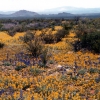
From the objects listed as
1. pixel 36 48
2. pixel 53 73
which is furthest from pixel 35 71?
pixel 36 48


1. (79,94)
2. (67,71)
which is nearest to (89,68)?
(67,71)

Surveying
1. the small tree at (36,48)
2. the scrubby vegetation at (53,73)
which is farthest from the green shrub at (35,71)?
the small tree at (36,48)

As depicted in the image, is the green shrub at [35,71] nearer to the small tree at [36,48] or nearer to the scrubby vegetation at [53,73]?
the scrubby vegetation at [53,73]

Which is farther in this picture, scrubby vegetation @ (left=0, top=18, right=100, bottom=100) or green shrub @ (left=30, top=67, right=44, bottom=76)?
green shrub @ (left=30, top=67, right=44, bottom=76)

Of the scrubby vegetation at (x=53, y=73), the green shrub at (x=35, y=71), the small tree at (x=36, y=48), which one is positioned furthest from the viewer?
the small tree at (x=36, y=48)

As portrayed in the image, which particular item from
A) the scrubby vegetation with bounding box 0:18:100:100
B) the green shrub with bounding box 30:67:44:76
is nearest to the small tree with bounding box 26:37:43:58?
the scrubby vegetation with bounding box 0:18:100:100

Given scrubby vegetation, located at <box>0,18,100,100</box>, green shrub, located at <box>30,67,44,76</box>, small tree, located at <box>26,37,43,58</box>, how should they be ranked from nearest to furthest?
scrubby vegetation, located at <box>0,18,100,100</box>
green shrub, located at <box>30,67,44,76</box>
small tree, located at <box>26,37,43,58</box>

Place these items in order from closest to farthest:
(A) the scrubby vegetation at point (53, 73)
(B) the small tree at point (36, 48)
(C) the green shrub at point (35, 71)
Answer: (A) the scrubby vegetation at point (53, 73) < (C) the green shrub at point (35, 71) < (B) the small tree at point (36, 48)

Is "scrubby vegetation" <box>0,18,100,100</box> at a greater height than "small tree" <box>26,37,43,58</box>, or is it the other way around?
"small tree" <box>26,37,43,58</box>

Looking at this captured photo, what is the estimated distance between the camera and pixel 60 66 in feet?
45.8

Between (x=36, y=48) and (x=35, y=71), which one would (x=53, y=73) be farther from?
(x=36, y=48)

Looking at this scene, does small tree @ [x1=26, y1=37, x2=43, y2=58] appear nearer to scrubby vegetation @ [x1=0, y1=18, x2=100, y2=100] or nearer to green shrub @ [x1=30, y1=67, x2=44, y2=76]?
scrubby vegetation @ [x1=0, y1=18, x2=100, y2=100]

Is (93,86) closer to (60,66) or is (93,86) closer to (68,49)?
(60,66)

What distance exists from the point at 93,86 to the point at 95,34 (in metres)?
9.80
